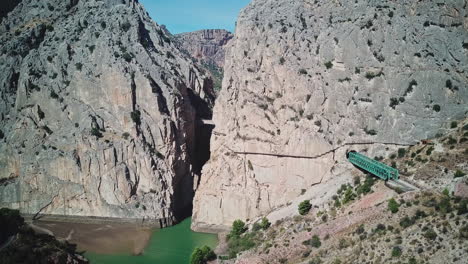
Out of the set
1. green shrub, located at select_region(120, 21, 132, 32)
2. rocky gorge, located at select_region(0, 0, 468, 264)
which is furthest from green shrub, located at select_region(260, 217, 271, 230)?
green shrub, located at select_region(120, 21, 132, 32)

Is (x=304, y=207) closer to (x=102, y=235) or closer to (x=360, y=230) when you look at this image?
(x=360, y=230)

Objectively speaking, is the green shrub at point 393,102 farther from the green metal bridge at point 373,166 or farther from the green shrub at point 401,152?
the green metal bridge at point 373,166

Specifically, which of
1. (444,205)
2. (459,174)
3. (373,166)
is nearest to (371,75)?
(373,166)

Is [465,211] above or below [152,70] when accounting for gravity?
below

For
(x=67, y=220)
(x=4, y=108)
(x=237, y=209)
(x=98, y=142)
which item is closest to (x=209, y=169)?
(x=237, y=209)

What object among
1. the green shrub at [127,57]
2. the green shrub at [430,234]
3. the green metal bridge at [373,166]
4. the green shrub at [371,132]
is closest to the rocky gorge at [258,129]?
the green shrub at [430,234]

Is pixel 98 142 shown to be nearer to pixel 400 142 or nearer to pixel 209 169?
pixel 209 169
